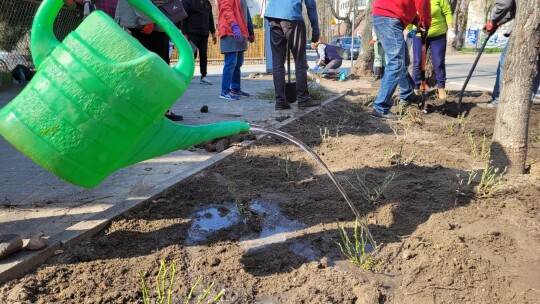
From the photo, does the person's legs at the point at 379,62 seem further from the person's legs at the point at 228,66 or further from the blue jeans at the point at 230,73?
the person's legs at the point at 228,66

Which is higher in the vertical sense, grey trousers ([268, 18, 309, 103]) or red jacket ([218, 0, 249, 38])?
red jacket ([218, 0, 249, 38])

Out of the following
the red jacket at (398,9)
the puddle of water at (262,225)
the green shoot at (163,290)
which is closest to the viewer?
the green shoot at (163,290)

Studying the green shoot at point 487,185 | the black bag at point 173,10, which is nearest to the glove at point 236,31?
the black bag at point 173,10

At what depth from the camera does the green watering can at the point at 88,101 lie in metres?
1.32

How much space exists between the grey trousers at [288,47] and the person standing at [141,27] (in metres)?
1.60

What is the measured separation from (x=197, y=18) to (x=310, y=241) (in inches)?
255

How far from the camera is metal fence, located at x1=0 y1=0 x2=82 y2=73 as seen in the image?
28.4 feet

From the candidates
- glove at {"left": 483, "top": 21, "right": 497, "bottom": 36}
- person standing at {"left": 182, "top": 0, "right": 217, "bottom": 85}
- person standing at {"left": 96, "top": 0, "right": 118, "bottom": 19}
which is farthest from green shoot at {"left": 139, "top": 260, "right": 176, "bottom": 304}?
person standing at {"left": 182, "top": 0, "right": 217, "bottom": 85}

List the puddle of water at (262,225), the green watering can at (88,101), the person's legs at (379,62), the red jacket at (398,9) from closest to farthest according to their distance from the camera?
the green watering can at (88,101) < the puddle of water at (262,225) < the red jacket at (398,9) < the person's legs at (379,62)

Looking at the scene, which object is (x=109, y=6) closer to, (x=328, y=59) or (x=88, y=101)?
(x=328, y=59)

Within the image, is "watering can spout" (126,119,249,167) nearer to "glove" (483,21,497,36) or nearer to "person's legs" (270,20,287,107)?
"person's legs" (270,20,287,107)

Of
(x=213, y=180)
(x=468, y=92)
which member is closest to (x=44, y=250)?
(x=213, y=180)

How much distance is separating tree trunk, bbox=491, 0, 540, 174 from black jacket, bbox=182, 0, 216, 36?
580cm

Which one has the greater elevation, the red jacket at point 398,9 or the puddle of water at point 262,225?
the red jacket at point 398,9
